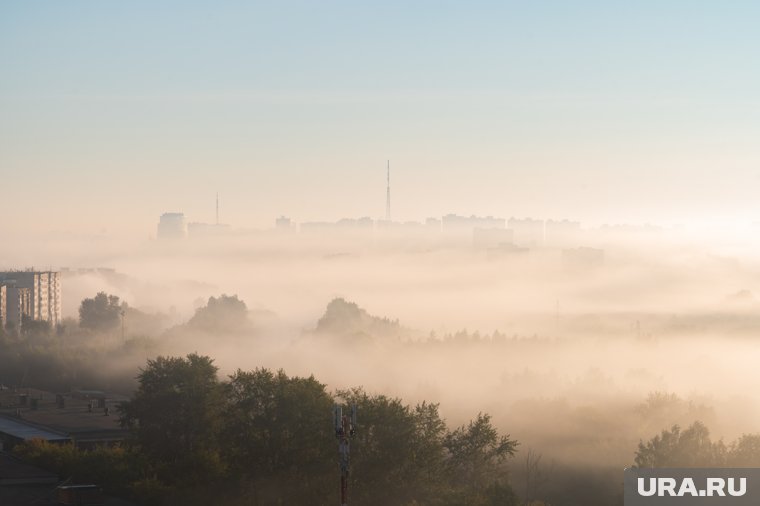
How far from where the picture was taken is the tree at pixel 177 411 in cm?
10969

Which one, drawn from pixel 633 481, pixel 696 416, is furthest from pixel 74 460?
pixel 696 416

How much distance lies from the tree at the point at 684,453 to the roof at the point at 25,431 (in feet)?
241

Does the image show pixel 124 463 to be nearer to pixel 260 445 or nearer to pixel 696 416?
pixel 260 445

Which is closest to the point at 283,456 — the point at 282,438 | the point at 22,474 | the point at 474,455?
the point at 282,438

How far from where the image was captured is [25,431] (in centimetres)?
14762

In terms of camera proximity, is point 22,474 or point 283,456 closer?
point 283,456

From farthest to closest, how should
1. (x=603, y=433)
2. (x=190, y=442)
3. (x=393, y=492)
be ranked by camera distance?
(x=603, y=433) < (x=190, y=442) < (x=393, y=492)

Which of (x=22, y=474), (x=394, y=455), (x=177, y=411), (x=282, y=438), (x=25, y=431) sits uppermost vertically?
(x=177, y=411)

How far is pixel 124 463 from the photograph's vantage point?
99688 mm

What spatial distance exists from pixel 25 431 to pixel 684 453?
86.2 m

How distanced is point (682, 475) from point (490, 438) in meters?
25.5
